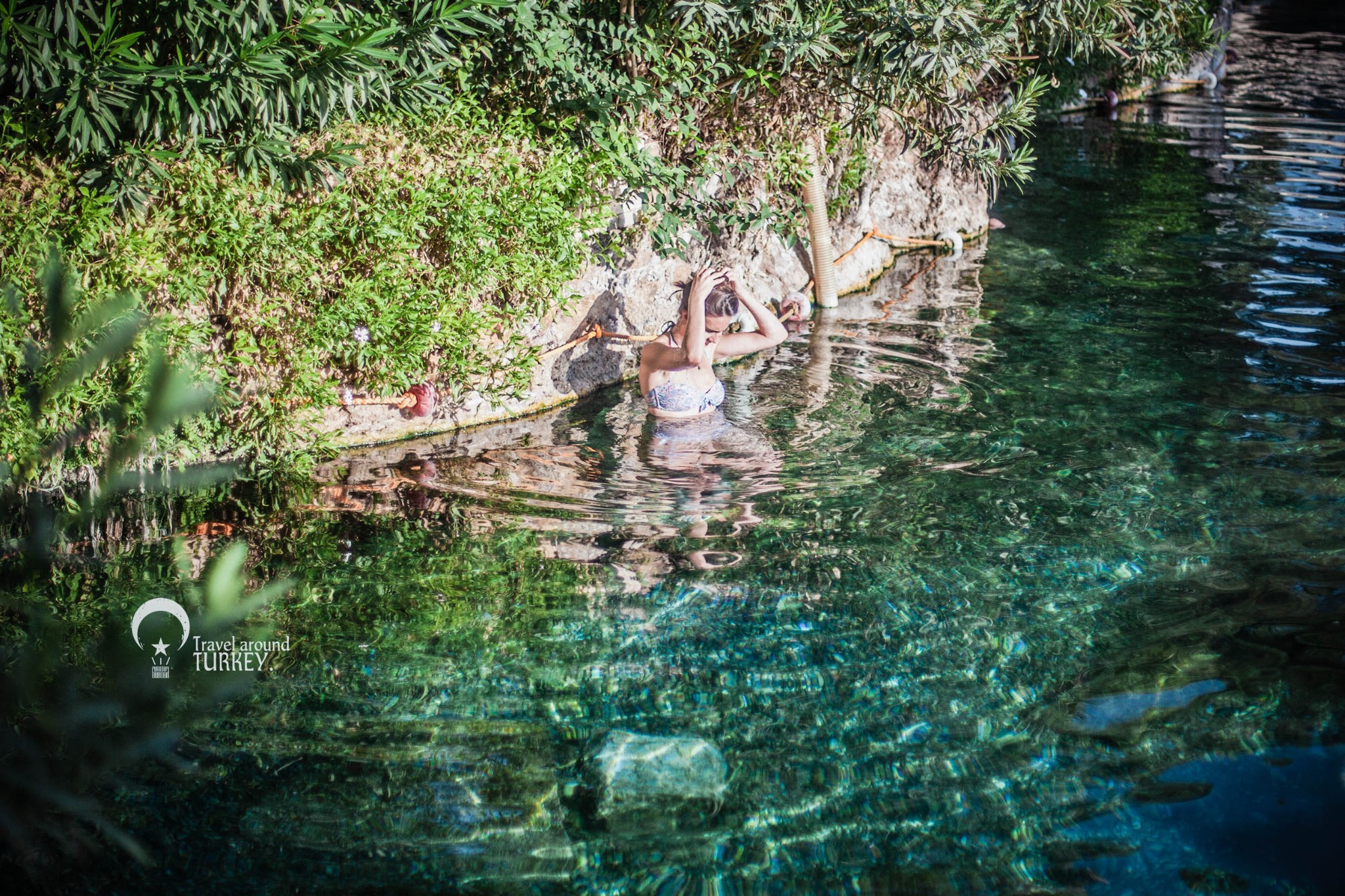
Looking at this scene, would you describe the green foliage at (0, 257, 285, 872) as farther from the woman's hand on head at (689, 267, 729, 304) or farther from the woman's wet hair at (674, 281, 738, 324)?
the woman's wet hair at (674, 281, 738, 324)

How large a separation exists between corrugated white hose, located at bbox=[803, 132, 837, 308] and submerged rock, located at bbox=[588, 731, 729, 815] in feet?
22.8

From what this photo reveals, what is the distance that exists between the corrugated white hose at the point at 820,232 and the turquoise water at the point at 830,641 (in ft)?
6.04

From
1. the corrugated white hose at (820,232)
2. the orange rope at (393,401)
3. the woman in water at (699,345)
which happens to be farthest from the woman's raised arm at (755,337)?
the corrugated white hose at (820,232)

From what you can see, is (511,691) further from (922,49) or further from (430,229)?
(922,49)

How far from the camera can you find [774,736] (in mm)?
4055

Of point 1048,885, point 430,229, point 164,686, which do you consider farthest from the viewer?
point 430,229

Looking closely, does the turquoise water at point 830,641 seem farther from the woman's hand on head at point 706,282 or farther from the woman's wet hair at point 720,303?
the woman's hand on head at point 706,282

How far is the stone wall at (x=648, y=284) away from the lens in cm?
732

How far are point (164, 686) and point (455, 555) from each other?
407cm

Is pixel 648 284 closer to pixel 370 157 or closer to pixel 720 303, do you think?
pixel 720 303

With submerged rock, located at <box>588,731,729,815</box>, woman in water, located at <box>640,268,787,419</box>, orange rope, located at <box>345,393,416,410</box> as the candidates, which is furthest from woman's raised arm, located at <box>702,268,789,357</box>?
submerged rock, located at <box>588,731,729,815</box>

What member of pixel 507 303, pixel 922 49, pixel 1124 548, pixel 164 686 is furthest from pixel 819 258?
pixel 164 686

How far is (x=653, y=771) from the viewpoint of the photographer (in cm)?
387

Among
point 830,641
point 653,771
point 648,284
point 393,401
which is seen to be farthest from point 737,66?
point 653,771
